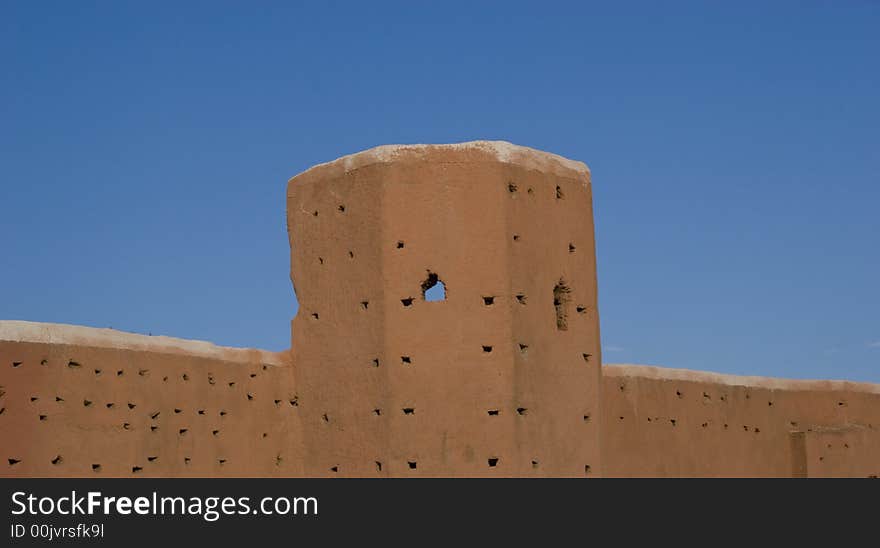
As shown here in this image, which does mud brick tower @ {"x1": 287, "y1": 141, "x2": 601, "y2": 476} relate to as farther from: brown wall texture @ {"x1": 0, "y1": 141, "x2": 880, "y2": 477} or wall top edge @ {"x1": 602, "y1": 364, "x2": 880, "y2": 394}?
wall top edge @ {"x1": 602, "y1": 364, "x2": 880, "y2": 394}

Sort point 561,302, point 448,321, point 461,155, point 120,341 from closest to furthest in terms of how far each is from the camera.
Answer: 1. point 120,341
2. point 448,321
3. point 461,155
4. point 561,302

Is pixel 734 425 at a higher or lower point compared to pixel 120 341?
lower

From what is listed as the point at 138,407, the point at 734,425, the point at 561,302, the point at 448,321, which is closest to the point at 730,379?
the point at 734,425

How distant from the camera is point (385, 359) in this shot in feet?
61.5

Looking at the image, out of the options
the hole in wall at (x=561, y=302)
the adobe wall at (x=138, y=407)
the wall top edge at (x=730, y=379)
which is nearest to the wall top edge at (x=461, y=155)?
the hole in wall at (x=561, y=302)

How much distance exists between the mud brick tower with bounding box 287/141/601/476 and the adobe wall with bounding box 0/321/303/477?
56 centimetres

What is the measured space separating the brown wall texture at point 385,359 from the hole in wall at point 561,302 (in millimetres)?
20

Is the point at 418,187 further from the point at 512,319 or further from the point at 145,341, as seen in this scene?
the point at 145,341

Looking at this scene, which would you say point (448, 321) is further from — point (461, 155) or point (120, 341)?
point (120, 341)

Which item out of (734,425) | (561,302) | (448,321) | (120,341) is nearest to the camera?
(120,341)

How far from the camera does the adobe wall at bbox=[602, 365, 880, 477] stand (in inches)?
901

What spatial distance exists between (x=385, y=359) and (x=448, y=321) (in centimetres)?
95
